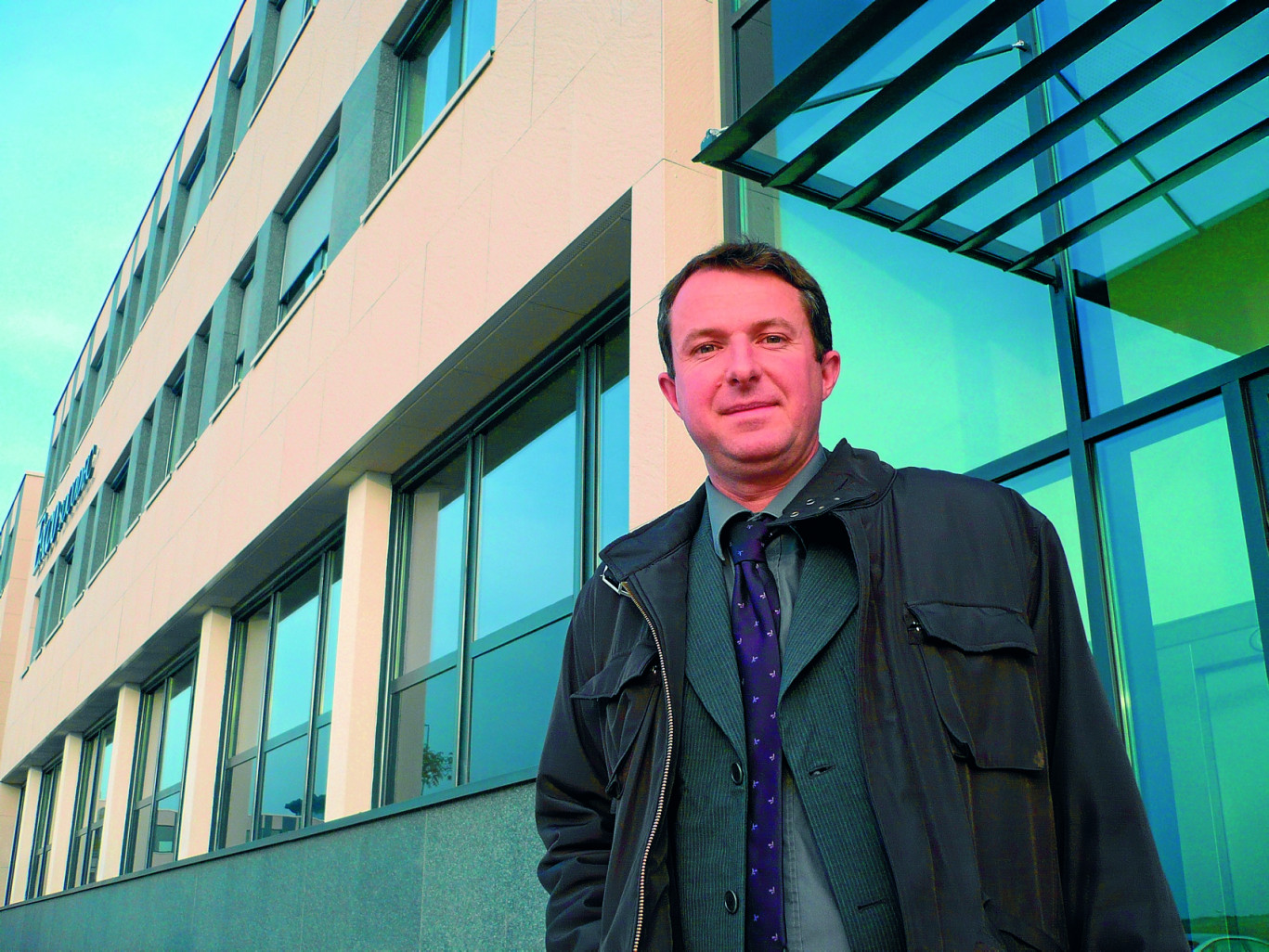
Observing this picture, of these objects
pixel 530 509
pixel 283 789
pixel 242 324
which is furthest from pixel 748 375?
pixel 242 324

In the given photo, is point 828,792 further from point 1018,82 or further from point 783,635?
point 1018,82

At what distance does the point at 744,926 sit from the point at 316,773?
9.05 meters

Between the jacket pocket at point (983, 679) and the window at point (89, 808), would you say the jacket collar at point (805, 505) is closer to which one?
the jacket pocket at point (983, 679)

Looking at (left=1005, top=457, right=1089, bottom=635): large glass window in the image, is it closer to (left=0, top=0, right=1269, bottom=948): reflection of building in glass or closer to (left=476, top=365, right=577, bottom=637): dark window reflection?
(left=0, top=0, right=1269, bottom=948): reflection of building in glass

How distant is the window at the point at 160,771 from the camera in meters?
14.9

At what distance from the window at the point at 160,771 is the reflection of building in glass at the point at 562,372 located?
4.7 inches

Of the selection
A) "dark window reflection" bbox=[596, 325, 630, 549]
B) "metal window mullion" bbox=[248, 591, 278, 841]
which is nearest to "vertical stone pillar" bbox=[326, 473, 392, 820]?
"metal window mullion" bbox=[248, 591, 278, 841]

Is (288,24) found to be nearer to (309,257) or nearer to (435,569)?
(309,257)

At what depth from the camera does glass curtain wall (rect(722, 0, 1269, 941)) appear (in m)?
3.69

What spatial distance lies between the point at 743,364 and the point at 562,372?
556cm

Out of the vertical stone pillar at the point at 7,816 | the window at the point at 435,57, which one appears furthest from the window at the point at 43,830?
the window at the point at 435,57

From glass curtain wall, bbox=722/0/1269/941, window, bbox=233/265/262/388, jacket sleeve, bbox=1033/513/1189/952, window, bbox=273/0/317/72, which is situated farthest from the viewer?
window, bbox=273/0/317/72

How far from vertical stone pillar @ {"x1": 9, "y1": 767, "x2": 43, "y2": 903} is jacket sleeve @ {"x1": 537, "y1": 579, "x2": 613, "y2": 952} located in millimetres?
24112

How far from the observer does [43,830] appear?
23.5 metres
